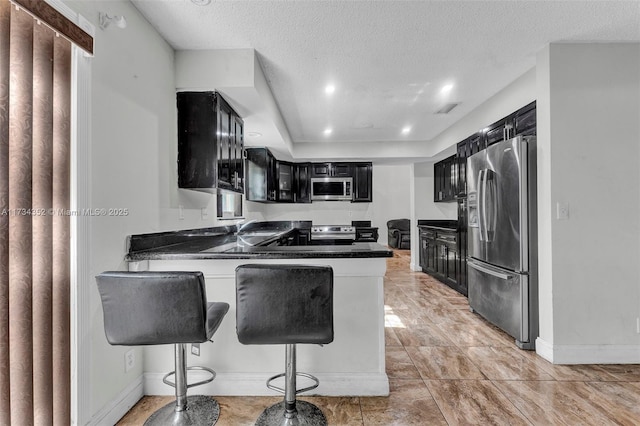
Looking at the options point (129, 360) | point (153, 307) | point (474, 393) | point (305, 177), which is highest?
point (305, 177)

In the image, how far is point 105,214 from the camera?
169cm

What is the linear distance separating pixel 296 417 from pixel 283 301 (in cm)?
67

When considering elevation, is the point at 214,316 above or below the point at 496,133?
below

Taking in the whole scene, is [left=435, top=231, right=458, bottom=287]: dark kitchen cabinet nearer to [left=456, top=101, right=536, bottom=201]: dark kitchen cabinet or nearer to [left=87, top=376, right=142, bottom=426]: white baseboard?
[left=456, top=101, right=536, bottom=201]: dark kitchen cabinet

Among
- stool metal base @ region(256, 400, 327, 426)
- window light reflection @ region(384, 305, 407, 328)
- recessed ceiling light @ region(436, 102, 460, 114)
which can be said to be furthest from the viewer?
recessed ceiling light @ region(436, 102, 460, 114)

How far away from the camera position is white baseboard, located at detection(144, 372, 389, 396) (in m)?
1.96

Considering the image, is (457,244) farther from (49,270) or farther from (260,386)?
(49,270)

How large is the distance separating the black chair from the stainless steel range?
3.66 metres

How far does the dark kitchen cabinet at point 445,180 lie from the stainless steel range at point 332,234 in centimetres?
169

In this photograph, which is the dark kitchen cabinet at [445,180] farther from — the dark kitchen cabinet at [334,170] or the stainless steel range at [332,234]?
the stainless steel range at [332,234]

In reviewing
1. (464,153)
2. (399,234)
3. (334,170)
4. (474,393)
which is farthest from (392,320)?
(399,234)

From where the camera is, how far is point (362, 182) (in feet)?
19.3

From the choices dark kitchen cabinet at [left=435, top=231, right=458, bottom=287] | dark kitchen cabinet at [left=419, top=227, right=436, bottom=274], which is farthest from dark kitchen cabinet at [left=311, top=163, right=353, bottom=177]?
dark kitchen cabinet at [left=435, top=231, right=458, bottom=287]

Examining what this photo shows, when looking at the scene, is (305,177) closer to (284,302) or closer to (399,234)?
(399,234)
